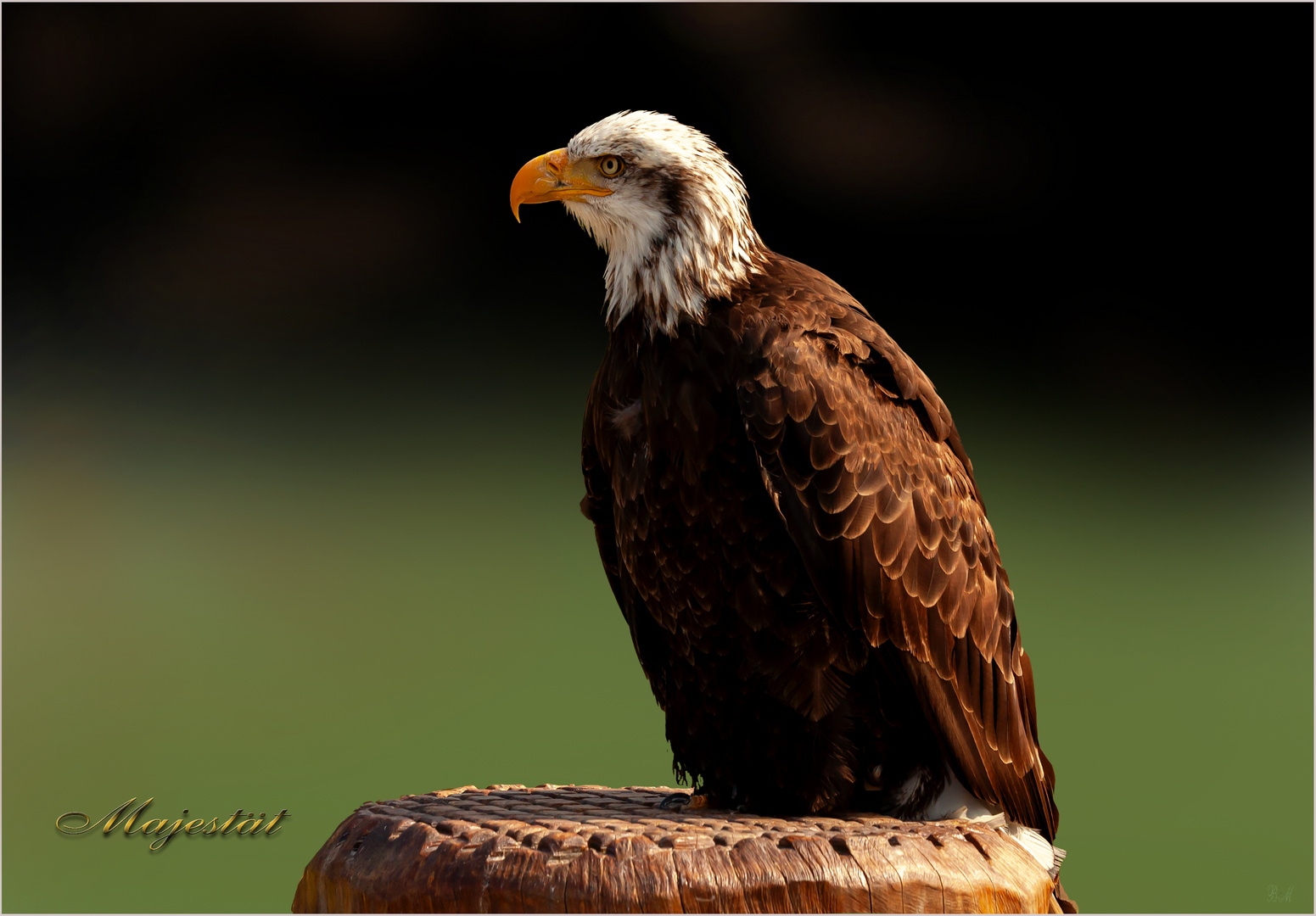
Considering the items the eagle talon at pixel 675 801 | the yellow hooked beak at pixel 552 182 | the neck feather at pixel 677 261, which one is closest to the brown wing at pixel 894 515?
the neck feather at pixel 677 261

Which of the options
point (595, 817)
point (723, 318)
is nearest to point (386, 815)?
point (595, 817)

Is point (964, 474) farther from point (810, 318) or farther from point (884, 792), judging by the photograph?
point (884, 792)

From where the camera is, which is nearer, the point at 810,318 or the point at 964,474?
the point at 810,318

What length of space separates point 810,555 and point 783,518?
0.10 m

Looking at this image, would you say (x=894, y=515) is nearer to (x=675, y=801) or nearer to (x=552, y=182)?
(x=675, y=801)

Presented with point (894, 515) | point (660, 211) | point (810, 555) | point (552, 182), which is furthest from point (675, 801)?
point (552, 182)

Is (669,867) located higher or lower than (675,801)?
higher

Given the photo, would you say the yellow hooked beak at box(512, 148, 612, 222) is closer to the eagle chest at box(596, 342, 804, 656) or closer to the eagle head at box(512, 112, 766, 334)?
the eagle head at box(512, 112, 766, 334)

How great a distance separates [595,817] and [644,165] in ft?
4.97

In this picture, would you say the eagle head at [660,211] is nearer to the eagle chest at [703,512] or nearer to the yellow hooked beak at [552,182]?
the yellow hooked beak at [552,182]

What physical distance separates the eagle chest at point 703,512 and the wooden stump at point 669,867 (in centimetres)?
48

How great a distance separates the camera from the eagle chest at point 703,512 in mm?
2461

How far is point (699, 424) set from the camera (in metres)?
2.46

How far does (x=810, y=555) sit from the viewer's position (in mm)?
2418
